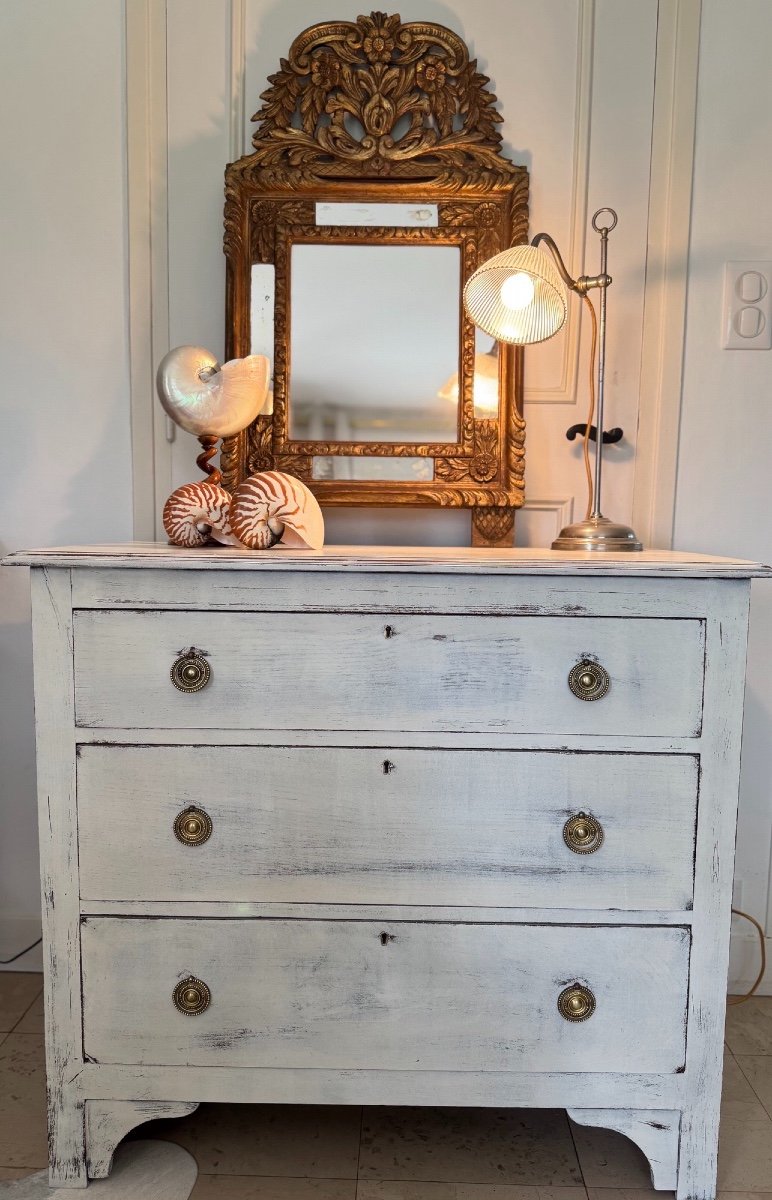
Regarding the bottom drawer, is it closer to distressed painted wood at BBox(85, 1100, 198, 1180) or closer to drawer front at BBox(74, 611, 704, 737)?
distressed painted wood at BBox(85, 1100, 198, 1180)

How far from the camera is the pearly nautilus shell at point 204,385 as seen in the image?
1.51 metres

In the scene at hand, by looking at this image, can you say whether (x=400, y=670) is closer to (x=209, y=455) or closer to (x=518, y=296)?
(x=209, y=455)

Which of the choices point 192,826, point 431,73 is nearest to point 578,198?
point 431,73

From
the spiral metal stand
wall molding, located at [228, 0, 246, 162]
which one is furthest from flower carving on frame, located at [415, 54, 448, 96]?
the spiral metal stand

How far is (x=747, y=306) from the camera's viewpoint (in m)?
1.81

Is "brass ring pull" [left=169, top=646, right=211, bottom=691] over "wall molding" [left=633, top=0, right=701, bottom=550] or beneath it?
beneath

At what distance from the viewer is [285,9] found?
5.75 feet

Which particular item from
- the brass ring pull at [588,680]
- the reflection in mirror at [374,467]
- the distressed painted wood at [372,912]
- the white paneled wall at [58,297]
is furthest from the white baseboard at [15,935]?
the brass ring pull at [588,680]

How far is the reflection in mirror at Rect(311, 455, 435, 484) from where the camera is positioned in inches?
70.7

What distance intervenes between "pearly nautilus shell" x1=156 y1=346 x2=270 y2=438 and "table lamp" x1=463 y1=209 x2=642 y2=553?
0.46 meters

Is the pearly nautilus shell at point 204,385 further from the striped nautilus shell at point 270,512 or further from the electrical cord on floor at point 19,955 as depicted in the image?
the electrical cord on floor at point 19,955

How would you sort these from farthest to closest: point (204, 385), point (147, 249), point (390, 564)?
point (147, 249) → point (204, 385) → point (390, 564)

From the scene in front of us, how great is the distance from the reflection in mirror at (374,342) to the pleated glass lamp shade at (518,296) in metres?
0.20

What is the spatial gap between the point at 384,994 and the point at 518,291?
4.27ft
